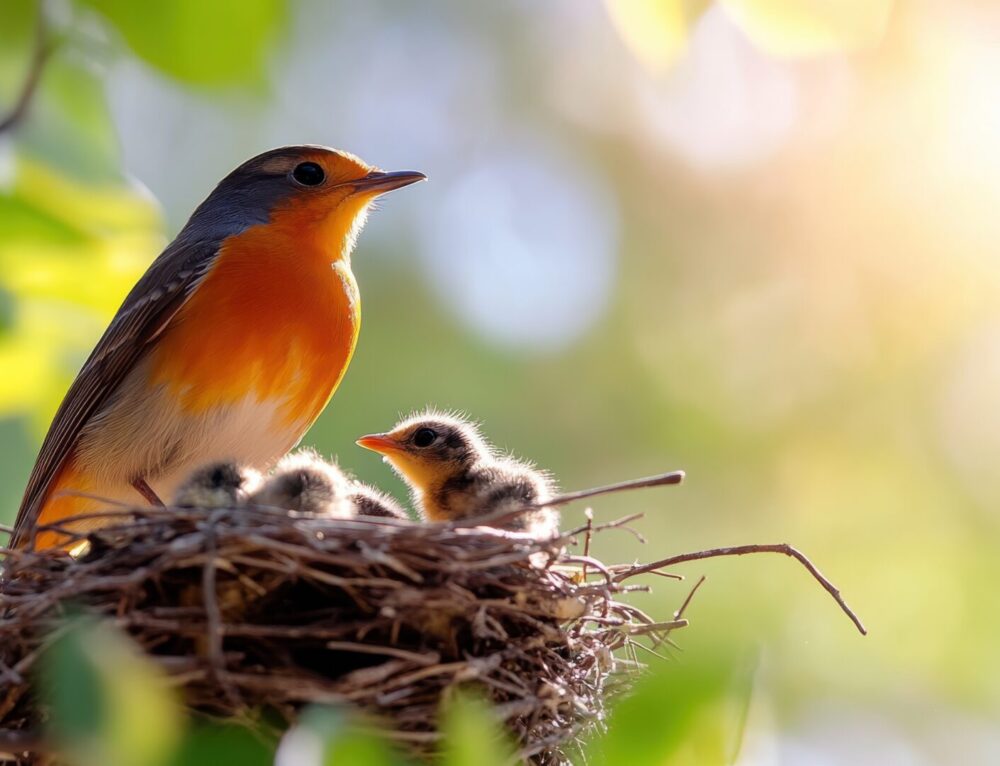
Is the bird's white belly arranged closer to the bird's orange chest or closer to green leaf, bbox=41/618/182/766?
the bird's orange chest

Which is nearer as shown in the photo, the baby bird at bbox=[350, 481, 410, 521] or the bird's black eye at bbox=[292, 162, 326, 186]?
the baby bird at bbox=[350, 481, 410, 521]

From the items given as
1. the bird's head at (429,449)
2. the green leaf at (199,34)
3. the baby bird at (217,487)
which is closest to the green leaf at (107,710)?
the green leaf at (199,34)

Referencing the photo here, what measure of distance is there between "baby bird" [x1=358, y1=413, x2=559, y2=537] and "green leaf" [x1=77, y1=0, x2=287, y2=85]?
7.65 feet

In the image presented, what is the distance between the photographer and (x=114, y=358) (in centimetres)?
586

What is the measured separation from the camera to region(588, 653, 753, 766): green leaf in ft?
10.2

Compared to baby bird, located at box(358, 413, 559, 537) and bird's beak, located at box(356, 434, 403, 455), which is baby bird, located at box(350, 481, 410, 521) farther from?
bird's beak, located at box(356, 434, 403, 455)

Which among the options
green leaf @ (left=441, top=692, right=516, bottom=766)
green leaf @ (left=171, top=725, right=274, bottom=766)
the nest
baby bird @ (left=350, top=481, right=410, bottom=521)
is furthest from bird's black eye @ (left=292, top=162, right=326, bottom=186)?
green leaf @ (left=441, top=692, right=516, bottom=766)

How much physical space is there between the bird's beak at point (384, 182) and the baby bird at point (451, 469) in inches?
44.0

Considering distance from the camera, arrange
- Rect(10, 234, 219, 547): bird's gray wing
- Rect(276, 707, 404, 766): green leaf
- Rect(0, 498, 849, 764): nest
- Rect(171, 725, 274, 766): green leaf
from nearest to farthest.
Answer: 1. Rect(276, 707, 404, 766): green leaf
2. Rect(171, 725, 274, 766): green leaf
3. Rect(0, 498, 849, 764): nest
4. Rect(10, 234, 219, 547): bird's gray wing

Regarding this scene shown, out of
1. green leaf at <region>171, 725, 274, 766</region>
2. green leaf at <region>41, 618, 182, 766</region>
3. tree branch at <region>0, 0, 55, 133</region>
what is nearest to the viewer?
green leaf at <region>41, 618, 182, 766</region>

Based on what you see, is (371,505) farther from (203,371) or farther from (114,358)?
(114,358)

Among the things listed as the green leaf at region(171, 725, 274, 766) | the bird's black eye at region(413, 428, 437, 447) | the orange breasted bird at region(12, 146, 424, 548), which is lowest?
the green leaf at region(171, 725, 274, 766)

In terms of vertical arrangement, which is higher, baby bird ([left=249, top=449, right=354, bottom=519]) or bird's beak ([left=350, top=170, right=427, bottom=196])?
bird's beak ([left=350, top=170, right=427, bottom=196])

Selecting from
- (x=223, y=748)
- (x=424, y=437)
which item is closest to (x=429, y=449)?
(x=424, y=437)
